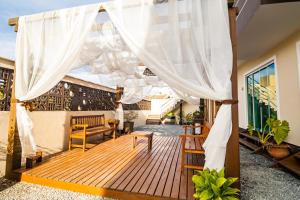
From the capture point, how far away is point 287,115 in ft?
14.4

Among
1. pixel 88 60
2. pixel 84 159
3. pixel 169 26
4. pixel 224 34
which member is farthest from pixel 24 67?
pixel 224 34

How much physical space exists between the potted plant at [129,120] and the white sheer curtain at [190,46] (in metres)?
5.65

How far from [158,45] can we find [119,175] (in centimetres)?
203

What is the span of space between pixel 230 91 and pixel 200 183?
3.51ft

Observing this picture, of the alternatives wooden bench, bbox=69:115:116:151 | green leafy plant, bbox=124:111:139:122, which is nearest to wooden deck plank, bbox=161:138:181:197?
wooden bench, bbox=69:115:116:151

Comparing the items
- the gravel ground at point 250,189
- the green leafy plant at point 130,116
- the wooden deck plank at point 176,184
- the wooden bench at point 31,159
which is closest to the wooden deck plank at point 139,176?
the gravel ground at point 250,189

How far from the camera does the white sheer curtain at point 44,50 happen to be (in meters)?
2.61

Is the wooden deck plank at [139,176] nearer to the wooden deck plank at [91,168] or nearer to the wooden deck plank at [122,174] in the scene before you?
the wooden deck plank at [122,174]

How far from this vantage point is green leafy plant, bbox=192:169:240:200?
184 cm

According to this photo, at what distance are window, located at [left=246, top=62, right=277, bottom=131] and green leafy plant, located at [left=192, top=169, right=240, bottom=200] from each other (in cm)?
399

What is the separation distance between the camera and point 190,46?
7.39 feet

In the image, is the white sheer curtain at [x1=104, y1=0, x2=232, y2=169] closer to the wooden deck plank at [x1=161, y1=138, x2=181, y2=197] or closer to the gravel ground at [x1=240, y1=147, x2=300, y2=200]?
the wooden deck plank at [x1=161, y1=138, x2=181, y2=197]

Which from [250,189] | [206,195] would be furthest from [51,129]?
[250,189]

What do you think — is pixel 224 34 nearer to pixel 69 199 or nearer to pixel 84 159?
pixel 69 199
